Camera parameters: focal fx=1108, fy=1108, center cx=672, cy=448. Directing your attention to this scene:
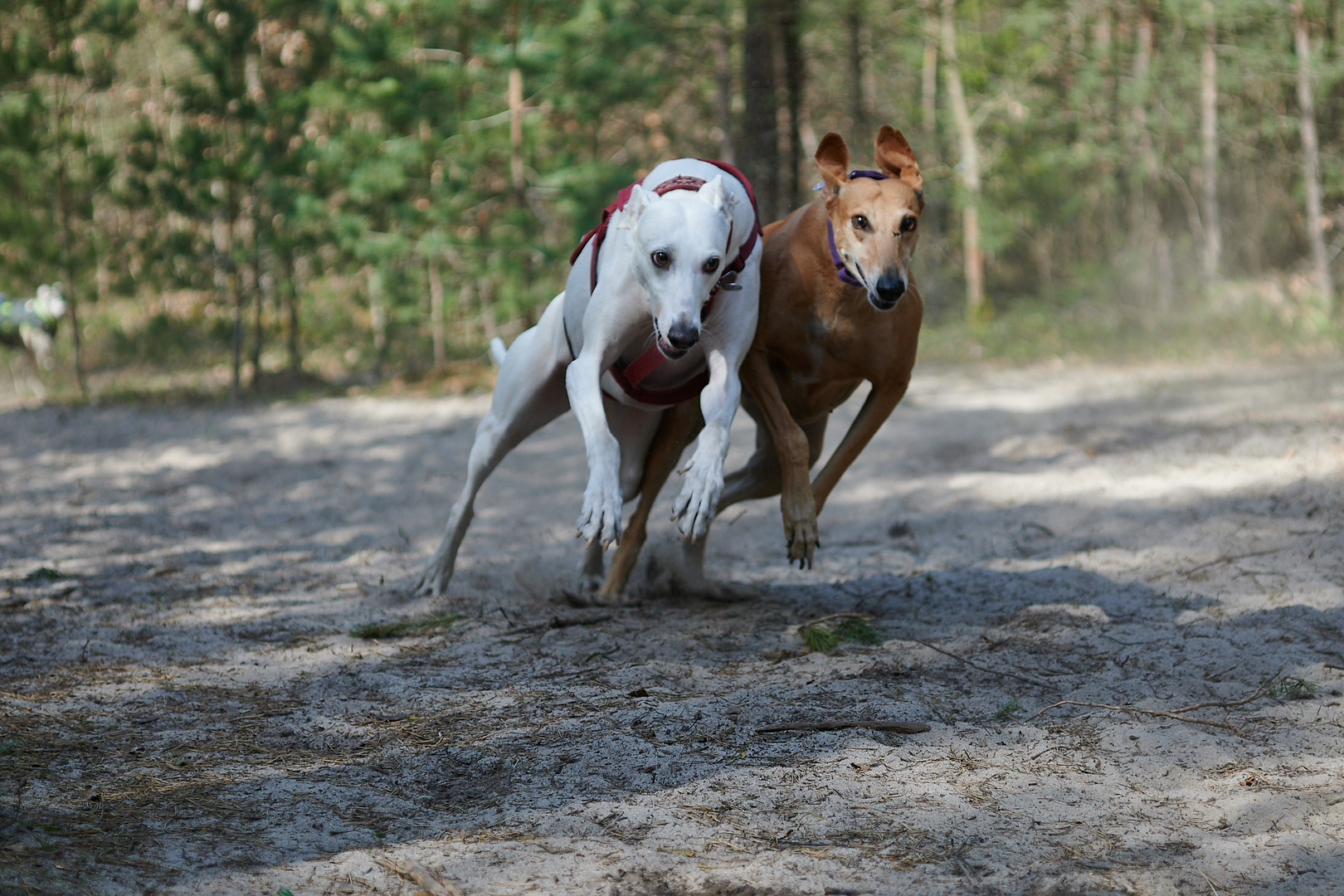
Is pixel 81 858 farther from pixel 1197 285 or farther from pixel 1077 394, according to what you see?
pixel 1197 285

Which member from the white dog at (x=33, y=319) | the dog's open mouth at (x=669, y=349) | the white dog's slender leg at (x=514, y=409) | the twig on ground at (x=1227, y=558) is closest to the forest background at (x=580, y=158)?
the white dog at (x=33, y=319)

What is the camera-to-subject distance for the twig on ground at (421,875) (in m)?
2.17

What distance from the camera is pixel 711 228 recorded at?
3.50 meters

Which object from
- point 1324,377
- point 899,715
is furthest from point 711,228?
point 1324,377

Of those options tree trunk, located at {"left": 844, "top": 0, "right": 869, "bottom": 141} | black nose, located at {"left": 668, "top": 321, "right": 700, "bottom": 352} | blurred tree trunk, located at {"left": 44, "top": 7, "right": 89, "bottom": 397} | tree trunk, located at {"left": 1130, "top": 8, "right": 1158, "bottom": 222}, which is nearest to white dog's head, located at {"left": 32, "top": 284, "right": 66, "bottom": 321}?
blurred tree trunk, located at {"left": 44, "top": 7, "right": 89, "bottom": 397}

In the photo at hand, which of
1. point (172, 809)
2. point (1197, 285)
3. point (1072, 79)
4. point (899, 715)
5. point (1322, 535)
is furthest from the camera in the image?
point (1072, 79)

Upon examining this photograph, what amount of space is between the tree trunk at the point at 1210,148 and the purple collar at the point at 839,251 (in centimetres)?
1142

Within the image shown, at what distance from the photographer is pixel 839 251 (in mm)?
3918

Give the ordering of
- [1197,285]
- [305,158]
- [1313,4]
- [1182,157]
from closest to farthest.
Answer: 1. [305,158]
2. [1313,4]
3. [1197,285]
4. [1182,157]

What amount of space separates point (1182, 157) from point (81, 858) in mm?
16317

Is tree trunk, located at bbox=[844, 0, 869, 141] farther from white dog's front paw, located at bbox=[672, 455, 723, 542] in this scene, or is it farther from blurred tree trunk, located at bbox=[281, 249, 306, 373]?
white dog's front paw, located at bbox=[672, 455, 723, 542]

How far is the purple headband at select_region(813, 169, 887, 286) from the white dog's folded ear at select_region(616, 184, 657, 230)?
2.25 feet

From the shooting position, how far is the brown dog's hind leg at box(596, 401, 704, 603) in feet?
15.5

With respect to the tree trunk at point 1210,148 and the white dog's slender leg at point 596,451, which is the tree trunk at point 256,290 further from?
the tree trunk at point 1210,148
